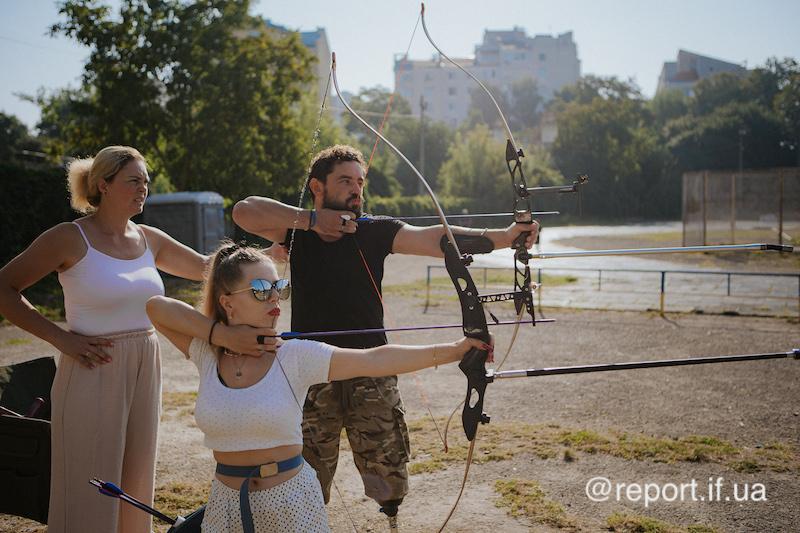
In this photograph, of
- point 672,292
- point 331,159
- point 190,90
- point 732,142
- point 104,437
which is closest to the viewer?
point 104,437

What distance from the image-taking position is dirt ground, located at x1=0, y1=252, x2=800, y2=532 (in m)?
4.05

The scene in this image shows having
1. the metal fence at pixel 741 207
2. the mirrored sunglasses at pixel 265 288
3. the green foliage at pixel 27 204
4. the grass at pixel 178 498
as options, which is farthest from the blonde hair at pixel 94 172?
the metal fence at pixel 741 207

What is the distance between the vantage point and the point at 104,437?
279 centimetres

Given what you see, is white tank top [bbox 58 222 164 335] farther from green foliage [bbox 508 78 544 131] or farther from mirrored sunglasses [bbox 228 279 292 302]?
green foliage [bbox 508 78 544 131]

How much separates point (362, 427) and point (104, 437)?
3.27 ft

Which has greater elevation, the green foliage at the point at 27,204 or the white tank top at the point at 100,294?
the green foliage at the point at 27,204

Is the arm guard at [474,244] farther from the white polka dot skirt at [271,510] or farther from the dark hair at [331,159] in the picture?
the white polka dot skirt at [271,510]

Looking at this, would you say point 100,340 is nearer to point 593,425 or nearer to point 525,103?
point 593,425

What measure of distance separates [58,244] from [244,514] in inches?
55.0

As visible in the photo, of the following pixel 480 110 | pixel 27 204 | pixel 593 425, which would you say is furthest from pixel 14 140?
pixel 480 110

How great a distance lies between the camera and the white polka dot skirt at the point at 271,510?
214cm

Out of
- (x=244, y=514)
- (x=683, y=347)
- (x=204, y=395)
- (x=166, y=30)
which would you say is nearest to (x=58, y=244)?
(x=204, y=395)

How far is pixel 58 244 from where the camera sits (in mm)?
2838

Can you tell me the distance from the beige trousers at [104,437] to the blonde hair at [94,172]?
1.95 ft
